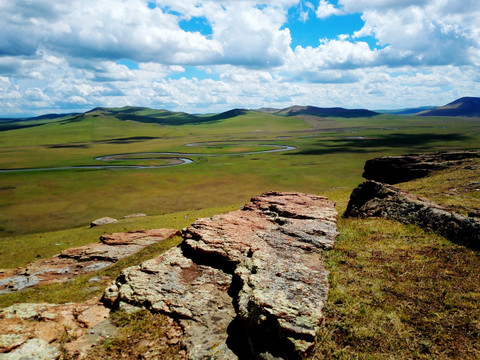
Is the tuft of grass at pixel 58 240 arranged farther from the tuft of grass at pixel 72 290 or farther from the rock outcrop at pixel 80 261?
the tuft of grass at pixel 72 290

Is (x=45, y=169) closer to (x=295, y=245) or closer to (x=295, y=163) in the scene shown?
(x=295, y=163)

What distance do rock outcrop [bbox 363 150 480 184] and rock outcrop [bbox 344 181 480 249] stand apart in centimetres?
2189

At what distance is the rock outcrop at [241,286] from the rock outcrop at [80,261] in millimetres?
11183

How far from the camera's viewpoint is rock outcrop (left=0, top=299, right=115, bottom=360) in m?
12.1

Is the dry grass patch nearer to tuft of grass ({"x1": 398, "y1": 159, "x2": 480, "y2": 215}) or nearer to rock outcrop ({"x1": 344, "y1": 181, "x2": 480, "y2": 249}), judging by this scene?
rock outcrop ({"x1": 344, "y1": 181, "x2": 480, "y2": 249})

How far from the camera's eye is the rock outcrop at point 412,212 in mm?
18016

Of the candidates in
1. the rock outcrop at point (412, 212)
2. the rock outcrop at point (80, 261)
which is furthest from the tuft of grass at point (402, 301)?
the rock outcrop at point (80, 261)

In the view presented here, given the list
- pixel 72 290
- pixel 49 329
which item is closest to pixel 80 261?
pixel 72 290

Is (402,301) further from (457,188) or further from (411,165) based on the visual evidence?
(411,165)

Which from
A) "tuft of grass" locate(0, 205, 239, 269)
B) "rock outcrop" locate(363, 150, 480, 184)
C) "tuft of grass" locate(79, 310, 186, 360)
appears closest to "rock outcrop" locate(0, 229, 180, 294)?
"tuft of grass" locate(0, 205, 239, 269)

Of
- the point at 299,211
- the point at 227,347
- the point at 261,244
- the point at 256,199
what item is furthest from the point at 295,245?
the point at 256,199

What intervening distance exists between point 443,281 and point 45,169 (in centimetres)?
14817

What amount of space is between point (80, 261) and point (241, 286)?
20930 millimetres

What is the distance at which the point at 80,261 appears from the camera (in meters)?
29.0
